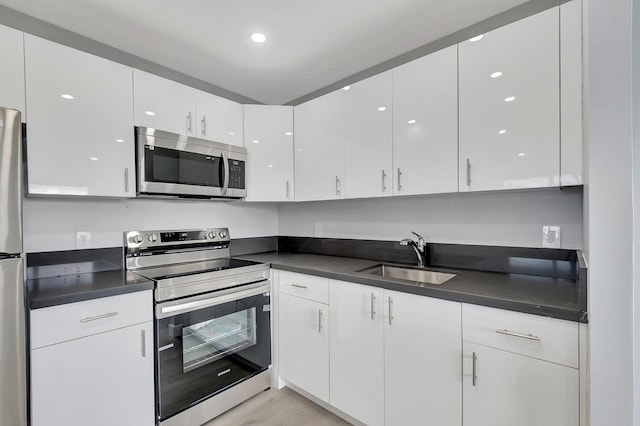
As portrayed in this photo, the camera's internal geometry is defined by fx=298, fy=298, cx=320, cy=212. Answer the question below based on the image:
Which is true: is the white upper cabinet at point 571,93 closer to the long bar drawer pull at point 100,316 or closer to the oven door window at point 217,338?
the oven door window at point 217,338

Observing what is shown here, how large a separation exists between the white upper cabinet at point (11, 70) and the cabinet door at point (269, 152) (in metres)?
1.29

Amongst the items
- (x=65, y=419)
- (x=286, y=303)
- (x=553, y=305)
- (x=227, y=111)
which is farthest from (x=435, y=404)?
(x=227, y=111)

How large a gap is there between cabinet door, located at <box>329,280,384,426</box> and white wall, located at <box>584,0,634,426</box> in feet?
3.01

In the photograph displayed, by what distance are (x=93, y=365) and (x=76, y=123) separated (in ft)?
4.16

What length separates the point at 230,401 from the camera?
6.40 ft

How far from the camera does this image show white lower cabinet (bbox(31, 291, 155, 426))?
133 cm

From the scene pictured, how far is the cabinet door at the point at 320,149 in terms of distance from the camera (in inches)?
86.2

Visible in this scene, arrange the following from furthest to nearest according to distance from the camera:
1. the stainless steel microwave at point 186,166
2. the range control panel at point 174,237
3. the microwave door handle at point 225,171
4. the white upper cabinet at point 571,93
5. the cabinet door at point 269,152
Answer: the cabinet door at point 269,152 → the microwave door handle at point 225,171 → the range control panel at point 174,237 → the stainless steel microwave at point 186,166 → the white upper cabinet at point 571,93

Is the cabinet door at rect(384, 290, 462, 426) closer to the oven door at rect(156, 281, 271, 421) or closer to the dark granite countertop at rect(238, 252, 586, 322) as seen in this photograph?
the dark granite countertop at rect(238, 252, 586, 322)

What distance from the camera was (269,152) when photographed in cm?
248

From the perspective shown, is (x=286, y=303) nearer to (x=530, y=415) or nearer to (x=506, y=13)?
(x=530, y=415)

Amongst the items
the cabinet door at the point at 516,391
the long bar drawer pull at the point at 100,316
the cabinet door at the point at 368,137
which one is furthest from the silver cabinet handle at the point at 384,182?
the long bar drawer pull at the point at 100,316

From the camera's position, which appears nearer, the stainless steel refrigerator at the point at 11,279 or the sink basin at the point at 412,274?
the stainless steel refrigerator at the point at 11,279

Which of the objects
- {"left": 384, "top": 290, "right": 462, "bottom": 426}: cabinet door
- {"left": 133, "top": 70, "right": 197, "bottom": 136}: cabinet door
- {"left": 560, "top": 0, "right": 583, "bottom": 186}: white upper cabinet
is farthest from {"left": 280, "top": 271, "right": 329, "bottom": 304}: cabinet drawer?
{"left": 560, "top": 0, "right": 583, "bottom": 186}: white upper cabinet
